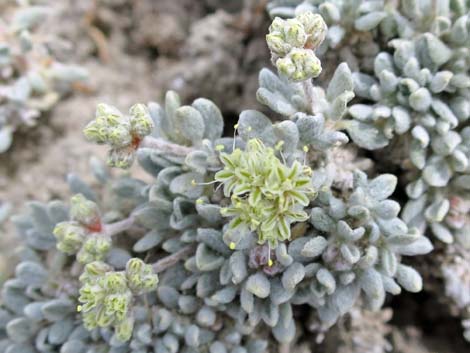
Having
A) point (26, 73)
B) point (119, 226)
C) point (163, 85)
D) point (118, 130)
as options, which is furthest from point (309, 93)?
point (26, 73)

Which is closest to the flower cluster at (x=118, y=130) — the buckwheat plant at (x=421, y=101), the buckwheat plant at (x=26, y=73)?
the buckwheat plant at (x=421, y=101)

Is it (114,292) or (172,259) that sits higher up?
(114,292)

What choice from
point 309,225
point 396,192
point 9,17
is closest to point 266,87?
point 309,225

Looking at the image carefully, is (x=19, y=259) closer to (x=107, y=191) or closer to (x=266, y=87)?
(x=107, y=191)

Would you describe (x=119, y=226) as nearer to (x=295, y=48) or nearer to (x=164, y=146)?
(x=164, y=146)

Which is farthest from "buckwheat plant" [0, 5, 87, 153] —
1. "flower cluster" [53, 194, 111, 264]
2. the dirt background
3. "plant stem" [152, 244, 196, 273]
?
"plant stem" [152, 244, 196, 273]
